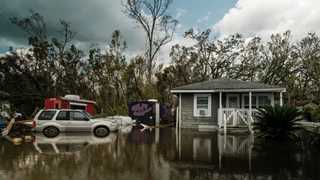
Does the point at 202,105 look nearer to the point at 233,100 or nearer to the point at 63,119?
the point at 233,100

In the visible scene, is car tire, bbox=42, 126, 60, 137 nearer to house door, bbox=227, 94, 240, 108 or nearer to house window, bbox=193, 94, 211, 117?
house window, bbox=193, 94, 211, 117

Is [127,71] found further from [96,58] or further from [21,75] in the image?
[21,75]

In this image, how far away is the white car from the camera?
2011 centimetres

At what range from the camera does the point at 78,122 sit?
20.4 meters

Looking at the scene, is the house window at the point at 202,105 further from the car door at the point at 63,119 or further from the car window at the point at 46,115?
the car window at the point at 46,115

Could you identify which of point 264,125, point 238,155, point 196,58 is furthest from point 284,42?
point 238,155

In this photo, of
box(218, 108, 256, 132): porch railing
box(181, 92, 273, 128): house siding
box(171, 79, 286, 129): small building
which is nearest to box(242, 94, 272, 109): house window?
box(171, 79, 286, 129): small building

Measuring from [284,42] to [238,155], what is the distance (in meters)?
35.1

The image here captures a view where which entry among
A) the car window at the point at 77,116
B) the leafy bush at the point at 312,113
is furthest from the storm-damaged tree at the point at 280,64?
the car window at the point at 77,116

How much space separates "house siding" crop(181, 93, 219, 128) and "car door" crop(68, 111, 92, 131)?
828 cm

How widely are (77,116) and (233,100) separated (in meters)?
11.1

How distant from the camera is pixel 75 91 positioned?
148ft

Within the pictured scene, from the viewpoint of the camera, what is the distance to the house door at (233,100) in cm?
2566

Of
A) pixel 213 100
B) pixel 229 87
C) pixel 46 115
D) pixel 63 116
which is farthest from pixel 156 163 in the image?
pixel 213 100
